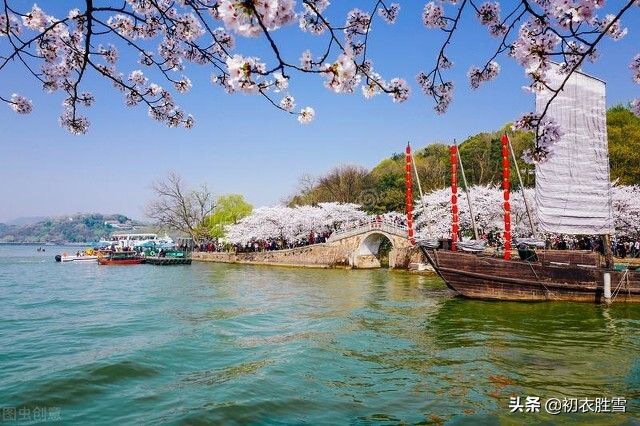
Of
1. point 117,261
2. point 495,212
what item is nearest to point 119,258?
point 117,261

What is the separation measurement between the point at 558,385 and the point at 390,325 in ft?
20.1

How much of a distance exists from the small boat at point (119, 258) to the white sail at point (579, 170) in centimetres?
3961

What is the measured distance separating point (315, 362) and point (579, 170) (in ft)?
56.9

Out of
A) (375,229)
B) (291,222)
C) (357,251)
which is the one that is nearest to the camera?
(375,229)

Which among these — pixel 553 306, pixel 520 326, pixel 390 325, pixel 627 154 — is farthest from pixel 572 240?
pixel 390 325

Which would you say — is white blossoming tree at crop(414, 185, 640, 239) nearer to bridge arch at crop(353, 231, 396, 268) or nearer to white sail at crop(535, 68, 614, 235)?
bridge arch at crop(353, 231, 396, 268)

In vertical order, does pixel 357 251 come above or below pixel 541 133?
below

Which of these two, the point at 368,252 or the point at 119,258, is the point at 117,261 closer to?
the point at 119,258

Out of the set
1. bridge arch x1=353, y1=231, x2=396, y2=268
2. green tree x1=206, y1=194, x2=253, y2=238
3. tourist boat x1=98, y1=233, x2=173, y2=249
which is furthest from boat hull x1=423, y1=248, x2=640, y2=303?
tourist boat x1=98, y1=233, x2=173, y2=249

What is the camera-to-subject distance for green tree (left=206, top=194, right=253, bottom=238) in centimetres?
5716

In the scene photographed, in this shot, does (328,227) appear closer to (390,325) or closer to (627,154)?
(627,154)

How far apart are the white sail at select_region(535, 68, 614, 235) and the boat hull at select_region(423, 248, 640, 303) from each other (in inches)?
106

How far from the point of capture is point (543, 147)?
3557 mm

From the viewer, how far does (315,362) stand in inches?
372
